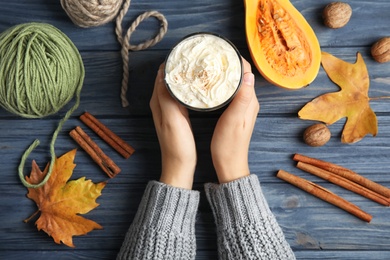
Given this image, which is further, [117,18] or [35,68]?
[117,18]

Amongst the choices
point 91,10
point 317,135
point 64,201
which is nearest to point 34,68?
point 91,10

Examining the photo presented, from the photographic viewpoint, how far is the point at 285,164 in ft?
3.24

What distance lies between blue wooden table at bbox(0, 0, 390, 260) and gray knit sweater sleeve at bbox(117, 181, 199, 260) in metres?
0.05

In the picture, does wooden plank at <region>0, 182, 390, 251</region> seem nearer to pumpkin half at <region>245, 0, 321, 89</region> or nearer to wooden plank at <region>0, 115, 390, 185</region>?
wooden plank at <region>0, 115, 390, 185</region>

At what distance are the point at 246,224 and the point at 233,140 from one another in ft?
0.51

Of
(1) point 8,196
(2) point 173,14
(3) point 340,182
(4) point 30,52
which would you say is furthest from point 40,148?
(3) point 340,182

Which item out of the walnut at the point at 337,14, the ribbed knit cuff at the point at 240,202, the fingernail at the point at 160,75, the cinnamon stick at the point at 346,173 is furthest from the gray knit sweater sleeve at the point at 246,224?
the walnut at the point at 337,14

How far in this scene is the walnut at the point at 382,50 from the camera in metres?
0.95

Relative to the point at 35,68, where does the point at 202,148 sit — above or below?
below

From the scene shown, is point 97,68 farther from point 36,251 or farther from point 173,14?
point 36,251

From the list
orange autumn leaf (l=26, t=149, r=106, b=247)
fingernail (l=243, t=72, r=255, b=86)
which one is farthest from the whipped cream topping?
orange autumn leaf (l=26, t=149, r=106, b=247)

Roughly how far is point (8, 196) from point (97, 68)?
31 centimetres

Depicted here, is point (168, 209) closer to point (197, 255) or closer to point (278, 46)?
point (197, 255)

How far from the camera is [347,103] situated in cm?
97
